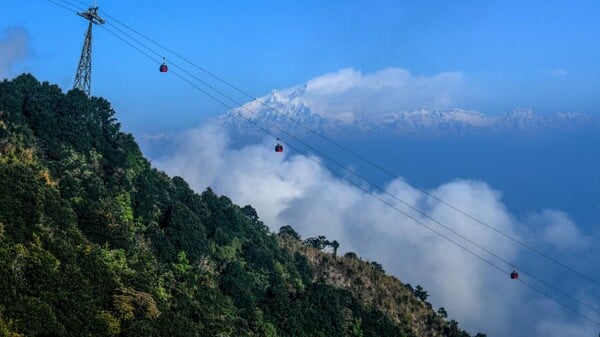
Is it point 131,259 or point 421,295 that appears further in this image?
point 421,295

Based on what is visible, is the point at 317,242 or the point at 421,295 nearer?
the point at 421,295

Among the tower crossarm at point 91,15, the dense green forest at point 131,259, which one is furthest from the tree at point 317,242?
the tower crossarm at point 91,15

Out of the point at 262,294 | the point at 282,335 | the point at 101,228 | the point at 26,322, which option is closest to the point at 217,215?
the point at 262,294

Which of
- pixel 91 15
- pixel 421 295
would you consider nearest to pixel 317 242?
pixel 421 295

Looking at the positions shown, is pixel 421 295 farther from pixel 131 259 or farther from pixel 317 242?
pixel 131 259

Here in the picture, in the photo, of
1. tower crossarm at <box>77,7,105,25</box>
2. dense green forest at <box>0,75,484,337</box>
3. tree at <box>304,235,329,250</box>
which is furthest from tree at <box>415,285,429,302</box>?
tower crossarm at <box>77,7,105,25</box>

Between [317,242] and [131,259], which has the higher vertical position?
[317,242]

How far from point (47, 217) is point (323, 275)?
151 ft

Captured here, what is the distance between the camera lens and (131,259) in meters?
48.1

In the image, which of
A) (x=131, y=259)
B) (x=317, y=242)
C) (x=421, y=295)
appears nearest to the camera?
(x=131, y=259)

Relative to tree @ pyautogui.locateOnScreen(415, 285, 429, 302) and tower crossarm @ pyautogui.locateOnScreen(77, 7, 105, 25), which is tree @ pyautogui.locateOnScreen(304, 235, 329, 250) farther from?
tower crossarm @ pyautogui.locateOnScreen(77, 7, 105, 25)

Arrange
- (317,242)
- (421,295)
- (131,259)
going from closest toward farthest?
(131,259) → (421,295) → (317,242)

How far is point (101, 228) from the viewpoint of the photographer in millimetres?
47781

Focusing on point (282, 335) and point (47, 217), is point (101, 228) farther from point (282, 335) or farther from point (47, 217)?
point (282, 335)
